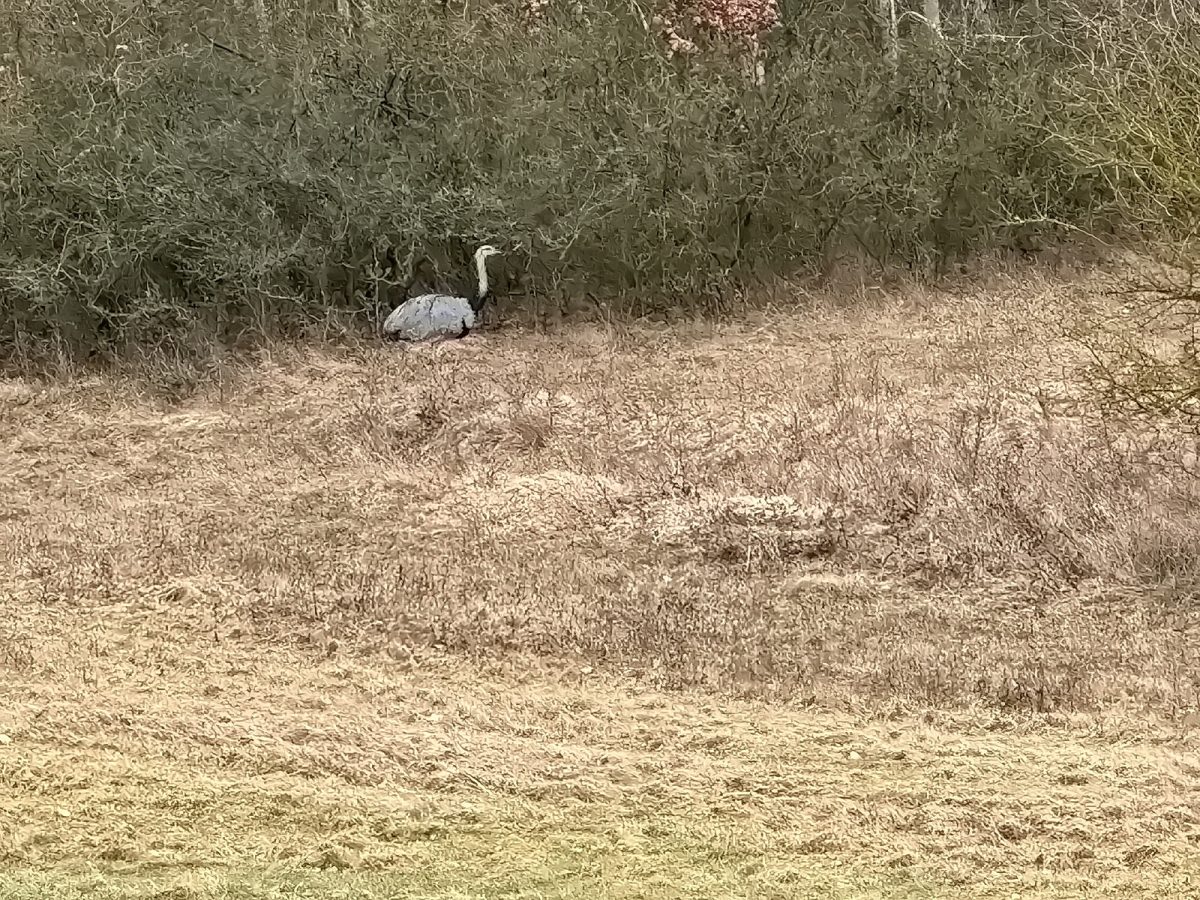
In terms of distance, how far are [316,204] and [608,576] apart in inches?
242

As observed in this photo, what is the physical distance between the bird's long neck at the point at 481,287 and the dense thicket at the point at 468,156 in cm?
53

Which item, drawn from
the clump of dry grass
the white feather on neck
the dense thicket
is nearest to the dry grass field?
the clump of dry grass

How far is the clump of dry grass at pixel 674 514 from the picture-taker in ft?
16.6

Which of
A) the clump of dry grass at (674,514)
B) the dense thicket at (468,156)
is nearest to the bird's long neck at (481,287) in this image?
the dense thicket at (468,156)

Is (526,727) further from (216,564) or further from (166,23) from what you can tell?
(166,23)

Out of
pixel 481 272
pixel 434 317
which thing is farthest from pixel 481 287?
pixel 434 317

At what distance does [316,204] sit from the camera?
420 inches

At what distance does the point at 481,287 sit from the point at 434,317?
51 cm

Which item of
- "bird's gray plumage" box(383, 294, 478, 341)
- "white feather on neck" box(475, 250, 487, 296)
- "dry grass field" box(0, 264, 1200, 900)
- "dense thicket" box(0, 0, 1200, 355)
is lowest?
"dry grass field" box(0, 264, 1200, 900)

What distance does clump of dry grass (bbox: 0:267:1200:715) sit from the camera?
5074 mm

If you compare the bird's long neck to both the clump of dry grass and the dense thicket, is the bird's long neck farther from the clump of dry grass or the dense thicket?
the clump of dry grass

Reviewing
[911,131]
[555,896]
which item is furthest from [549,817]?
[911,131]

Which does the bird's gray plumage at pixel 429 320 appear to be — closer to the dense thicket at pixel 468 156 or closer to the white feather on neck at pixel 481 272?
the white feather on neck at pixel 481 272

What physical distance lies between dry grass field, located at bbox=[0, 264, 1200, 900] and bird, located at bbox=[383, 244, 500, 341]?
3.83 ft
